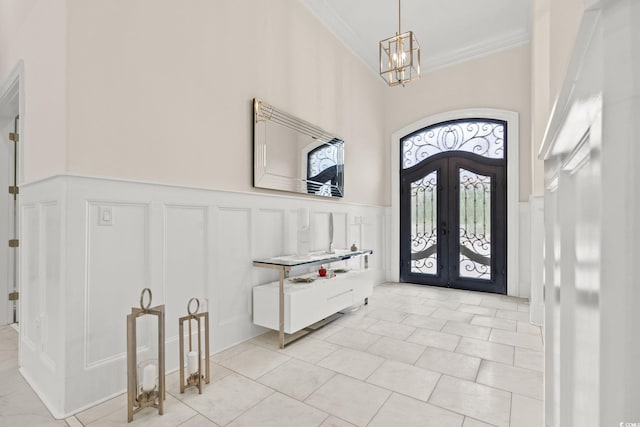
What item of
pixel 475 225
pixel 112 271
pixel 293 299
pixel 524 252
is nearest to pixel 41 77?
pixel 112 271

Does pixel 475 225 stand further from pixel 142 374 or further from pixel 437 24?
pixel 142 374

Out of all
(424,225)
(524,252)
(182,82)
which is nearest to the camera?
(182,82)

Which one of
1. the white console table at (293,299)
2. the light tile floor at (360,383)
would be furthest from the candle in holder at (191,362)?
the white console table at (293,299)

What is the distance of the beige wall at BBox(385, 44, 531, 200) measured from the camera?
4.42 meters

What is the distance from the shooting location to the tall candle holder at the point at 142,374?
1.72 m

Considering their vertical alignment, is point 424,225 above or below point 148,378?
above

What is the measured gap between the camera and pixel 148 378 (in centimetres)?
179

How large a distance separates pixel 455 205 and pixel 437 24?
8.36 feet

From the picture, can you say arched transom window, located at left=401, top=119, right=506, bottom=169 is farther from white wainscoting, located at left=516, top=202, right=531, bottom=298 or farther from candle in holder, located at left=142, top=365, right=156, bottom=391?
candle in holder, located at left=142, top=365, right=156, bottom=391

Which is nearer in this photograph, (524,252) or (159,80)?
(159,80)

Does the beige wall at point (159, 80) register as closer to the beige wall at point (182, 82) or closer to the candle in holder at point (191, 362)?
the beige wall at point (182, 82)

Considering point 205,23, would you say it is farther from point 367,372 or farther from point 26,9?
point 367,372

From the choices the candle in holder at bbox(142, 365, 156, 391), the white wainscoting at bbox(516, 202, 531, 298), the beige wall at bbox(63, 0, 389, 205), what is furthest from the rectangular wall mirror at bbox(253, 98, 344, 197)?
the white wainscoting at bbox(516, 202, 531, 298)

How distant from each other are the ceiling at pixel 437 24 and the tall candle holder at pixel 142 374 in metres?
3.64
